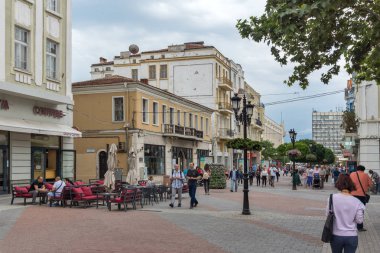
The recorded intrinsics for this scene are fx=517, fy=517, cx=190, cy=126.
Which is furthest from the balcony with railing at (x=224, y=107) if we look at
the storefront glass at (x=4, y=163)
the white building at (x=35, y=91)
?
the storefront glass at (x=4, y=163)

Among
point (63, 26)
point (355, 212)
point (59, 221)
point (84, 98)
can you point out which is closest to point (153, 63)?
point (84, 98)

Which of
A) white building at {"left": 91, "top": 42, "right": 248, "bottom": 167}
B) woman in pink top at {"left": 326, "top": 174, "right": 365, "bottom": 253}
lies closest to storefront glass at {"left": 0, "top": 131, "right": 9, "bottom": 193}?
woman in pink top at {"left": 326, "top": 174, "right": 365, "bottom": 253}

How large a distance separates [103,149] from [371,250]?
A: 2912cm

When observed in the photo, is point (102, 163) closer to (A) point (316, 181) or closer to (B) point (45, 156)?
(B) point (45, 156)

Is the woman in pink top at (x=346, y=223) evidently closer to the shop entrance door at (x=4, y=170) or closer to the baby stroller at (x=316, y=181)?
the shop entrance door at (x=4, y=170)

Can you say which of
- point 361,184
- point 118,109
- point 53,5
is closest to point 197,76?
point 118,109

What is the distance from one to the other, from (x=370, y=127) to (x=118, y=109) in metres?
17.5

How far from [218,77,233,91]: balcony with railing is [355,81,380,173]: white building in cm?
2919

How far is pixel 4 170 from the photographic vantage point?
909 inches

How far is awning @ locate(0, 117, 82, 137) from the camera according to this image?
21.9 meters

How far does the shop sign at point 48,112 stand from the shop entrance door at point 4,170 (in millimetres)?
2838

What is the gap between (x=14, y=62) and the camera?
2338 cm

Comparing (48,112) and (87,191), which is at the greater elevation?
(48,112)

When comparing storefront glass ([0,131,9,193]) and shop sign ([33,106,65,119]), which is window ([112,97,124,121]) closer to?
shop sign ([33,106,65,119])
